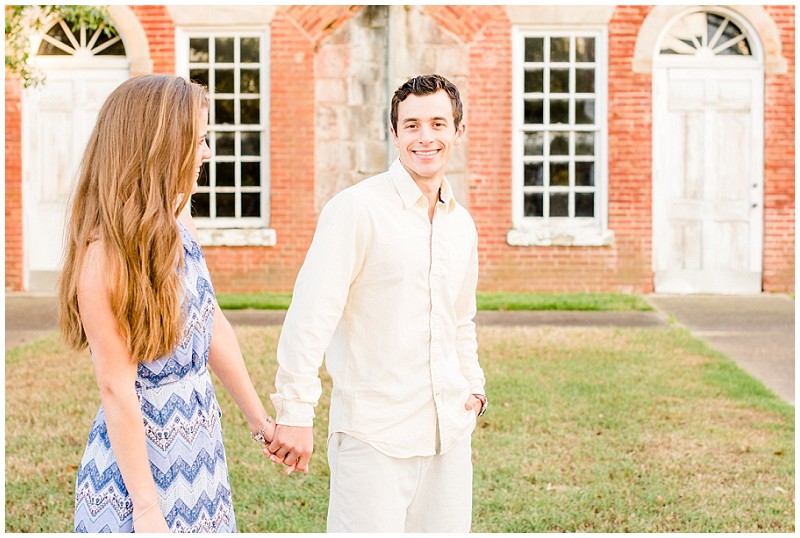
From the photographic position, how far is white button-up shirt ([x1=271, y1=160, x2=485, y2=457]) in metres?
2.91

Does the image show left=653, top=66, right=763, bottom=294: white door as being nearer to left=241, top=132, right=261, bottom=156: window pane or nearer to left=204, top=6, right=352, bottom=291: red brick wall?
left=204, top=6, right=352, bottom=291: red brick wall

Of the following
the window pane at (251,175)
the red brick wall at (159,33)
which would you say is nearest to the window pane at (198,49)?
the red brick wall at (159,33)

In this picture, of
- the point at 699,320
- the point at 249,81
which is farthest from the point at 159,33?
the point at 699,320

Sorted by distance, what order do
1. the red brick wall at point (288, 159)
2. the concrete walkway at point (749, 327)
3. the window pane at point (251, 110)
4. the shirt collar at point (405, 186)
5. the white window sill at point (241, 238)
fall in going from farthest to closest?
the window pane at point (251, 110)
the white window sill at point (241, 238)
the red brick wall at point (288, 159)
the concrete walkway at point (749, 327)
the shirt collar at point (405, 186)

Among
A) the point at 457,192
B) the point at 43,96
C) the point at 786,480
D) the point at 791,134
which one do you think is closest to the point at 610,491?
the point at 786,480

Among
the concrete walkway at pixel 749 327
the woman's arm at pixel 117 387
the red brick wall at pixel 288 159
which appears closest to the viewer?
the woman's arm at pixel 117 387

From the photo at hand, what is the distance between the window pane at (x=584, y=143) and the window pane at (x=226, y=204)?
430 centimetres

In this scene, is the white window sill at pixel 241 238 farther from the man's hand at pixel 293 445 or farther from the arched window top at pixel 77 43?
the man's hand at pixel 293 445

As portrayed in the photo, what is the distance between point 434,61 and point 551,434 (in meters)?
7.19

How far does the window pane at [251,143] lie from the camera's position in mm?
13109

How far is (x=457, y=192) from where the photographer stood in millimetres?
12719

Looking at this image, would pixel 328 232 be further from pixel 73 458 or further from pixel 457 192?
pixel 457 192

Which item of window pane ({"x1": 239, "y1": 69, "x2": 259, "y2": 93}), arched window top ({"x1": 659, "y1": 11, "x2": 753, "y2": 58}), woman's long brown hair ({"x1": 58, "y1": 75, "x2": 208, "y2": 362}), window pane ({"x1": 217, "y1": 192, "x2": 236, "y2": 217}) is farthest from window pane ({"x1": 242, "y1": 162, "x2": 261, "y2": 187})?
woman's long brown hair ({"x1": 58, "y1": 75, "x2": 208, "y2": 362})

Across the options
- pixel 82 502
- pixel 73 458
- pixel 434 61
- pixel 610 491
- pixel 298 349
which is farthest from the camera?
pixel 434 61
